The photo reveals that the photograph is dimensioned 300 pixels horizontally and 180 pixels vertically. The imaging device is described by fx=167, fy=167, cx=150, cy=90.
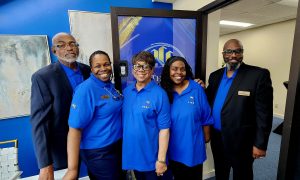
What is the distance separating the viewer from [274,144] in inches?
128

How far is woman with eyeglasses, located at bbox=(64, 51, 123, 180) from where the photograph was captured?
1163mm

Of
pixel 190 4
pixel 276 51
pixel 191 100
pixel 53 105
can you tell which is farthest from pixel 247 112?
pixel 276 51

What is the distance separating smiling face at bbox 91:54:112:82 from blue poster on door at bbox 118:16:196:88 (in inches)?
25.1

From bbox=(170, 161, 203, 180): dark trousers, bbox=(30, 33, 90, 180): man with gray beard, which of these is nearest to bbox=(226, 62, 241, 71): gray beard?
bbox=(170, 161, 203, 180): dark trousers

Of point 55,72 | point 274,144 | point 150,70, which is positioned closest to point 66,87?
point 55,72

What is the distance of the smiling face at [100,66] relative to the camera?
1.25m

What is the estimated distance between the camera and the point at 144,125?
1.23 meters

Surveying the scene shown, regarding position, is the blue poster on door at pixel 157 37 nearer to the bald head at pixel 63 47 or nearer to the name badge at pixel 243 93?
the bald head at pixel 63 47

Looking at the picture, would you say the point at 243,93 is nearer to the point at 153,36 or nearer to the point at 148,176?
the point at 148,176

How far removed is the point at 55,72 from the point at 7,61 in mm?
1100

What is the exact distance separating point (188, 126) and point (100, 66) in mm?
831

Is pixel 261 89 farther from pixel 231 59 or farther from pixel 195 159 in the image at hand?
pixel 195 159

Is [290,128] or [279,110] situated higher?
[290,128]

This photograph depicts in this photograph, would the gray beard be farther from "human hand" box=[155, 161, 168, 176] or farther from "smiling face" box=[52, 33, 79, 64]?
"smiling face" box=[52, 33, 79, 64]
